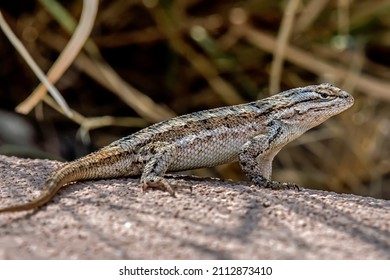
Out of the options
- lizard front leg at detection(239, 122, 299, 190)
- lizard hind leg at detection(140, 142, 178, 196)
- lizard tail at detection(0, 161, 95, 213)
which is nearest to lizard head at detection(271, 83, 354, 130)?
lizard front leg at detection(239, 122, 299, 190)

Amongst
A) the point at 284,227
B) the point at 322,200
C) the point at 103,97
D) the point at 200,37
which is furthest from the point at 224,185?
the point at 103,97

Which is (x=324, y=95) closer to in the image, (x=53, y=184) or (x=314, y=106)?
(x=314, y=106)

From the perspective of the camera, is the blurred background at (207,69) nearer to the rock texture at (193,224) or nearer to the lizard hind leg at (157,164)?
the lizard hind leg at (157,164)

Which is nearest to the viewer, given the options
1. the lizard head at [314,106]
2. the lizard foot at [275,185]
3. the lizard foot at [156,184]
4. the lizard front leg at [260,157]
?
the lizard foot at [156,184]

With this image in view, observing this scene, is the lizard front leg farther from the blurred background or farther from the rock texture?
the blurred background

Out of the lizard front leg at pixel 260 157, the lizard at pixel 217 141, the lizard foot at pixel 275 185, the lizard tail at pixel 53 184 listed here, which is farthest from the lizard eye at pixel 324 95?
the lizard tail at pixel 53 184

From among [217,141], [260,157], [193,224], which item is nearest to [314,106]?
[260,157]
